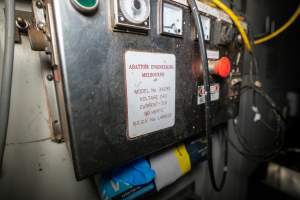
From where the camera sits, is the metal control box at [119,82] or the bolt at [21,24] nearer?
the metal control box at [119,82]

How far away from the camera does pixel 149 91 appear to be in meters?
0.46

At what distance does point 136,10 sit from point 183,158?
22.8 inches

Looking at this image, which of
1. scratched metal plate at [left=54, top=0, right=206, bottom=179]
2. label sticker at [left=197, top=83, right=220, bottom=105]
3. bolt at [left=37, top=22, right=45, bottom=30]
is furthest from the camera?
label sticker at [left=197, top=83, right=220, bottom=105]

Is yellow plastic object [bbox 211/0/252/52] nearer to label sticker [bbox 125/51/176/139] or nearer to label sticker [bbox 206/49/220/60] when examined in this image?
label sticker [bbox 206/49/220/60]

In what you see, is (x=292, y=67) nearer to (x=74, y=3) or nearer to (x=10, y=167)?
(x=74, y=3)

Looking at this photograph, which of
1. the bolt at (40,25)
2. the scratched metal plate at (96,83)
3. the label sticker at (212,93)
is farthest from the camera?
the label sticker at (212,93)

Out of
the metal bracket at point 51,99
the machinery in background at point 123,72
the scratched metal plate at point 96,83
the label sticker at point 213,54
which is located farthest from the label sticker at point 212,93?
the metal bracket at point 51,99

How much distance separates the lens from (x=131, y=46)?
0.40 metres

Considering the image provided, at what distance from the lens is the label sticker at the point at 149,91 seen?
42cm

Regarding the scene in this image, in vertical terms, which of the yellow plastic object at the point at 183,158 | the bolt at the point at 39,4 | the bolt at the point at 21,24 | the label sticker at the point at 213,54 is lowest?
the yellow plastic object at the point at 183,158

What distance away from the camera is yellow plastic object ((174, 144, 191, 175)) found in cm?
66

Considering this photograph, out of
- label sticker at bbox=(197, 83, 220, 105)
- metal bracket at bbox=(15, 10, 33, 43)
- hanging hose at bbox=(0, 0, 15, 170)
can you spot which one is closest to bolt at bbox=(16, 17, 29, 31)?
metal bracket at bbox=(15, 10, 33, 43)

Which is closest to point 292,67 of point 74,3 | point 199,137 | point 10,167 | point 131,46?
point 199,137

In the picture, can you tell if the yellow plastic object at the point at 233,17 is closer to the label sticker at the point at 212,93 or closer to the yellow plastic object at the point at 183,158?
the label sticker at the point at 212,93
